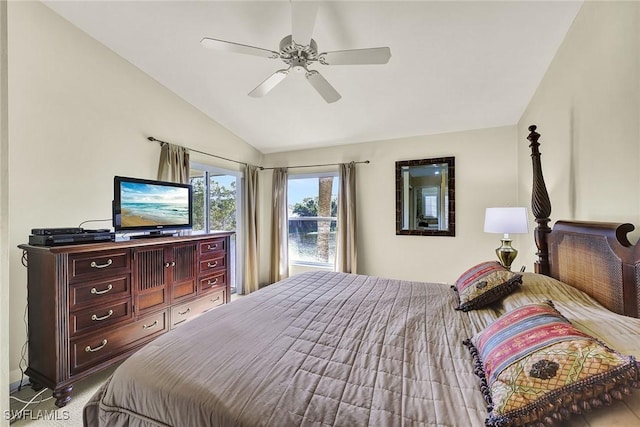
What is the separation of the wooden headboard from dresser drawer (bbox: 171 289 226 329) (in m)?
3.25

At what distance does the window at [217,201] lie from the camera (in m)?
3.70

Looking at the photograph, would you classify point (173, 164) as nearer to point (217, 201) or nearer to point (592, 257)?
point (217, 201)

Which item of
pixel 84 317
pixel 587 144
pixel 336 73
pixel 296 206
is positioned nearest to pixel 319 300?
pixel 84 317

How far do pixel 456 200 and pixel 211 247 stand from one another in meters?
3.26

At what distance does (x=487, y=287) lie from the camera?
1.56 metres

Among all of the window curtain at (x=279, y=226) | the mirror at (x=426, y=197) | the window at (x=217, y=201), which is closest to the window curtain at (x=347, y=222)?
the mirror at (x=426, y=197)

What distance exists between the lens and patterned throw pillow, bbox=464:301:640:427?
25.4 inches

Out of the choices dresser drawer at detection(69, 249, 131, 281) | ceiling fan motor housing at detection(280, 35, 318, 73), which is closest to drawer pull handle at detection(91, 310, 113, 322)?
dresser drawer at detection(69, 249, 131, 281)

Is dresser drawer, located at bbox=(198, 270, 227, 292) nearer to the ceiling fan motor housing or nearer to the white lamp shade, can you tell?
the ceiling fan motor housing

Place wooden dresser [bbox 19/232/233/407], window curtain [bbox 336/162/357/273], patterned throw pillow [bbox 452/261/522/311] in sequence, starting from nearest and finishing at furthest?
patterned throw pillow [bbox 452/261/522/311] < wooden dresser [bbox 19/232/233/407] < window curtain [bbox 336/162/357/273]

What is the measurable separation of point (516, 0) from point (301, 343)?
2543 mm

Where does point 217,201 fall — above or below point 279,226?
above

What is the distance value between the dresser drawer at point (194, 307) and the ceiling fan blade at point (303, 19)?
269 centimetres

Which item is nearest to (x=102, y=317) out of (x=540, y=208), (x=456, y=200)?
(x=540, y=208)
